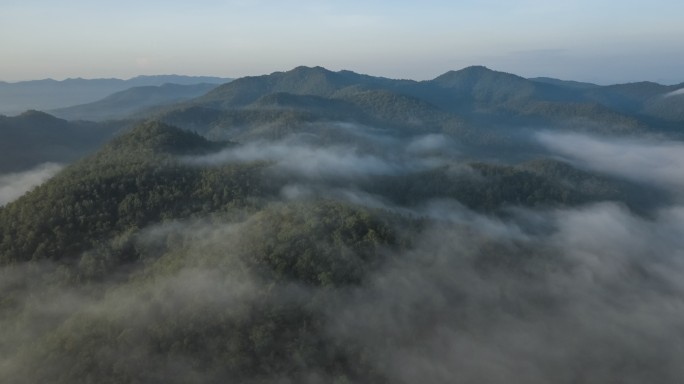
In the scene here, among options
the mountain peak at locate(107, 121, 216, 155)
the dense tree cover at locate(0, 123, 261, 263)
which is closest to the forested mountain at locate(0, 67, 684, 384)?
the dense tree cover at locate(0, 123, 261, 263)

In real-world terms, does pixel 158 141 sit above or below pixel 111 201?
above

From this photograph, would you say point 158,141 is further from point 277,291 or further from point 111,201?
point 277,291

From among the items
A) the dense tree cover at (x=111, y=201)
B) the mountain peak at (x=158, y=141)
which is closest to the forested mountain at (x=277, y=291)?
the dense tree cover at (x=111, y=201)

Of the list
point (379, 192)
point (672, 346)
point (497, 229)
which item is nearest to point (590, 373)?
point (672, 346)

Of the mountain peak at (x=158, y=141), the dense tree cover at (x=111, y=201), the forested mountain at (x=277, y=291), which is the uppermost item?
the mountain peak at (x=158, y=141)

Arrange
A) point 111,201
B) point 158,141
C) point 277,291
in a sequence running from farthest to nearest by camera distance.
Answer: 1. point 158,141
2. point 111,201
3. point 277,291

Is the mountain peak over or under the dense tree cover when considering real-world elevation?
over

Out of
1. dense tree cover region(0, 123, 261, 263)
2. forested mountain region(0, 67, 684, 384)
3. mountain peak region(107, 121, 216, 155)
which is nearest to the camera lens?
forested mountain region(0, 67, 684, 384)

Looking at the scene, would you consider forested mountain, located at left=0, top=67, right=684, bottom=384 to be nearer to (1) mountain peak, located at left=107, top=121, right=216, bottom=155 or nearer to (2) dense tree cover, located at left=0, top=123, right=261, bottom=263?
(2) dense tree cover, located at left=0, top=123, right=261, bottom=263

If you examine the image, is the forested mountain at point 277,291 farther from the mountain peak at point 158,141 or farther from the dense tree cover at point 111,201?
the mountain peak at point 158,141

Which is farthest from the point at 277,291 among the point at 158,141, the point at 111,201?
the point at 158,141

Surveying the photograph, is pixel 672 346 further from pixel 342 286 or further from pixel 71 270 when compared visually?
pixel 71 270

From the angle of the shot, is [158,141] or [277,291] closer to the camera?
[277,291]
